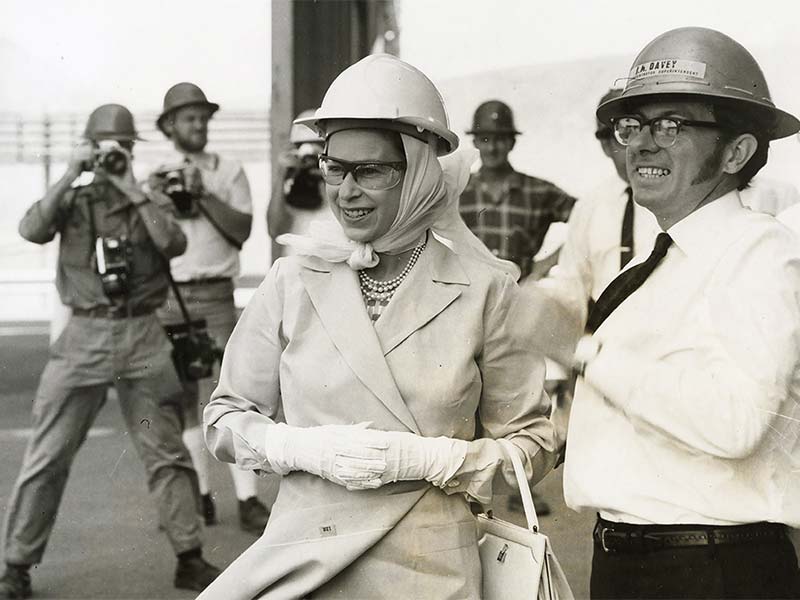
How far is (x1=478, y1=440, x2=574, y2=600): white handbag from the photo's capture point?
2.12 meters

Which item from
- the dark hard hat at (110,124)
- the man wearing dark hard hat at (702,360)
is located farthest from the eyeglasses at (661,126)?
the dark hard hat at (110,124)

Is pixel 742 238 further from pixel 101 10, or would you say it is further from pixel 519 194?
pixel 101 10

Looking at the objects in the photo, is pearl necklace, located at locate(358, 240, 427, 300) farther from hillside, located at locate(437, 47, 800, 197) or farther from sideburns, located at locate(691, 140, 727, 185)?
hillside, located at locate(437, 47, 800, 197)

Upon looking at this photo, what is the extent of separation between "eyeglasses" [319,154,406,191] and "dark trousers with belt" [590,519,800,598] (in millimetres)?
802

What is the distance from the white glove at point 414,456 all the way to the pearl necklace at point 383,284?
0.26m

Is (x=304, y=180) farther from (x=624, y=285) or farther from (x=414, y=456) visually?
(x=414, y=456)

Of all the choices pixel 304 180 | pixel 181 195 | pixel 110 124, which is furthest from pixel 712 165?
pixel 181 195

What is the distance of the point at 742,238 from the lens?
7.65 ft

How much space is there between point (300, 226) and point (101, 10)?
911 millimetres

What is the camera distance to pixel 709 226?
2.37m

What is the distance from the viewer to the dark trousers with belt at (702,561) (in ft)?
7.52

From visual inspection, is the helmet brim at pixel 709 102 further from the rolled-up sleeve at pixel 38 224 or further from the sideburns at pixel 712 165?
the rolled-up sleeve at pixel 38 224

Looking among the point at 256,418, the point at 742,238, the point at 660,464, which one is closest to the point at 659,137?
the point at 742,238

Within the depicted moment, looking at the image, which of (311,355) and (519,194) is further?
(519,194)
